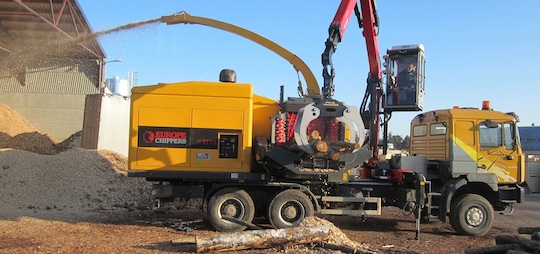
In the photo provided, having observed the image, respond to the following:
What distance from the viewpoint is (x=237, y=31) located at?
1288 cm

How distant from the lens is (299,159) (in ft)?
30.6

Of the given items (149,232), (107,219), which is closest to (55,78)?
(107,219)

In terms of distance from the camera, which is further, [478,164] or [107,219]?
[107,219]

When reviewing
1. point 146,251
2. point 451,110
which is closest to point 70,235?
point 146,251

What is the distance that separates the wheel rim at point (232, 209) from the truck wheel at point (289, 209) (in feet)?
2.01

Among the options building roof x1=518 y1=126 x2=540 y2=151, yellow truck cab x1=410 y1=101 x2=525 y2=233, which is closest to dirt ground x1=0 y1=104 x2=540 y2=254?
yellow truck cab x1=410 y1=101 x2=525 y2=233

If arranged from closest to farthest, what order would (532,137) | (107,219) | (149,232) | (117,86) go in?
(149,232) < (107,219) < (117,86) < (532,137)

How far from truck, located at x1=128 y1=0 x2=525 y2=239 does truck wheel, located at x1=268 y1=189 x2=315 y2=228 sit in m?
0.02

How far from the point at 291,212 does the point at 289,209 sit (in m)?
0.08

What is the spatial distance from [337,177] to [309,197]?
0.81m

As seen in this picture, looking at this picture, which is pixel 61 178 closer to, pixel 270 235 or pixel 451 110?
pixel 270 235

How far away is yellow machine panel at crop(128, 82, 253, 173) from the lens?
31.5ft

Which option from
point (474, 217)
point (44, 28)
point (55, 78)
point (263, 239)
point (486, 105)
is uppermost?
point (44, 28)

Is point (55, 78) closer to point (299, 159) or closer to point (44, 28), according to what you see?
point (44, 28)
